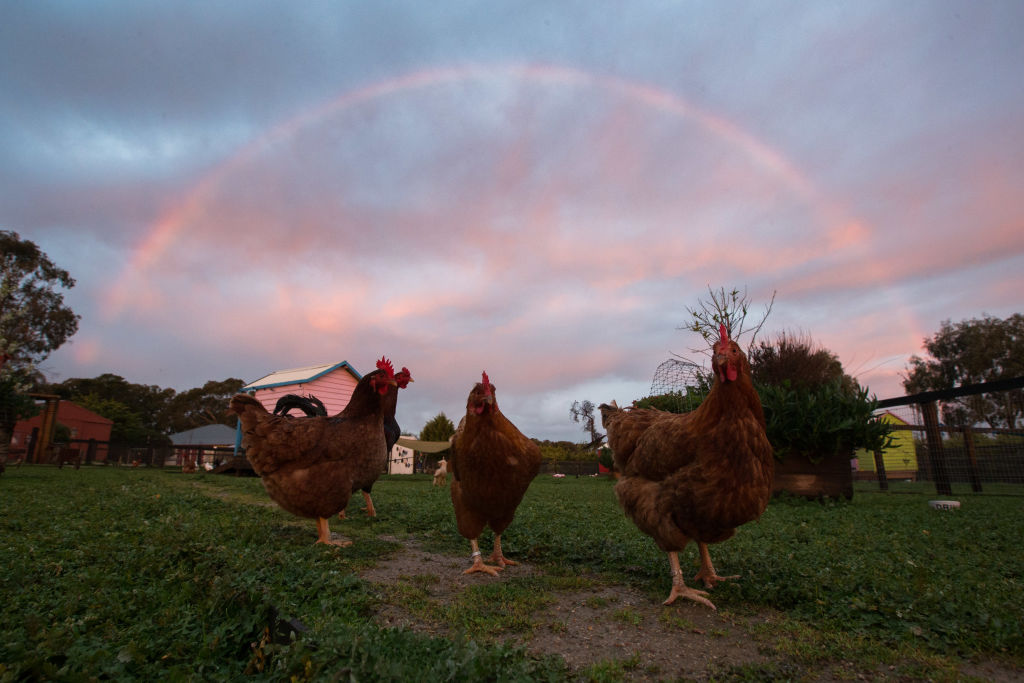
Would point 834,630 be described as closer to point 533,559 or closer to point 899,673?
point 899,673

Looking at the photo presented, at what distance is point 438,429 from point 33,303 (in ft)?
94.9

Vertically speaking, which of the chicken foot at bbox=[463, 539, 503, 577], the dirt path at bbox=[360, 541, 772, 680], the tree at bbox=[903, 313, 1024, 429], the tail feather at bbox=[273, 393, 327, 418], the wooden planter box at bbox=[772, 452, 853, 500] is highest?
the tree at bbox=[903, 313, 1024, 429]

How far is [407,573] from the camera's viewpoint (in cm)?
421

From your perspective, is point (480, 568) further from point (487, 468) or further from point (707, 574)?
point (707, 574)

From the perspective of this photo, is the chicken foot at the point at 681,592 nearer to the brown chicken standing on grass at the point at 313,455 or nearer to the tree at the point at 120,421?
the brown chicken standing on grass at the point at 313,455

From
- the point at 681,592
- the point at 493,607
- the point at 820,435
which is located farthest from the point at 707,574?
the point at 820,435

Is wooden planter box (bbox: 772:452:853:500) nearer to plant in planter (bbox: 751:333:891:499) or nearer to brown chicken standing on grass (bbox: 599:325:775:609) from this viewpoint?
plant in planter (bbox: 751:333:891:499)

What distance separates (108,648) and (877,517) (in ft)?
26.6

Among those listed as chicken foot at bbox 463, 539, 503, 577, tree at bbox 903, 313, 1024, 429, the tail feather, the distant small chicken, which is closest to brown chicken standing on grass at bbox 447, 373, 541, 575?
chicken foot at bbox 463, 539, 503, 577

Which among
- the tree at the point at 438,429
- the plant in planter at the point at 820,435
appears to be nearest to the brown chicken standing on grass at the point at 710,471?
the plant in planter at the point at 820,435

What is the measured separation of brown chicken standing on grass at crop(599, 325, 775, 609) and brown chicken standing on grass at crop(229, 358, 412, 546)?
3.27 metres

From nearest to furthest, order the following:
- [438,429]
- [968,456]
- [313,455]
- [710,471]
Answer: [710,471]
[313,455]
[968,456]
[438,429]

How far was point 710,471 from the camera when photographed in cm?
341

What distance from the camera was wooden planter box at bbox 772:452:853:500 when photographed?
27.7 feet
